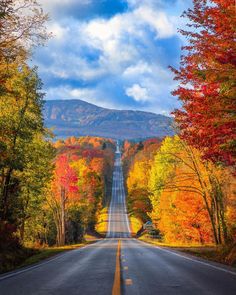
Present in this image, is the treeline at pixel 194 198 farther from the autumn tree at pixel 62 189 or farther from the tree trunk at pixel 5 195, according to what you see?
the autumn tree at pixel 62 189

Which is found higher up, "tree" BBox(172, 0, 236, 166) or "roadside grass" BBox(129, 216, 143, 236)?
"tree" BBox(172, 0, 236, 166)

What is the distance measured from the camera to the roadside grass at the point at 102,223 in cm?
9359

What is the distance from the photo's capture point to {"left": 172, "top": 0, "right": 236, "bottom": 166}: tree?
12586 mm

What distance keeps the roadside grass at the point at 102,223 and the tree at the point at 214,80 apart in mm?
74490

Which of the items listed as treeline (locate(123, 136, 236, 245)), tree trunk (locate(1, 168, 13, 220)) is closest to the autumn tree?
treeline (locate(123, 136, 236, 245))

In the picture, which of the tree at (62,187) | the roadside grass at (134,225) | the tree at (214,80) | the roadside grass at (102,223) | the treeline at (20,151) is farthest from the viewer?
the roadside grass at (102,223)

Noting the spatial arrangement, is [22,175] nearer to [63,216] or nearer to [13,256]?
[13,256]

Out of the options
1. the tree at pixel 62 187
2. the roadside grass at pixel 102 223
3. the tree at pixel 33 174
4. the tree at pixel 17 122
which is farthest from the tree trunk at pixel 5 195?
the roadside grass at pixel 102 223

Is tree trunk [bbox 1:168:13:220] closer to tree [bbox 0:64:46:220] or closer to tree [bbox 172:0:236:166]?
tree [bbox 0:64:46:220]

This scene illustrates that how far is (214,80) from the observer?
40.6 feet

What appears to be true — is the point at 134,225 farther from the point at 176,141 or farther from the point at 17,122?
the point at 17,122

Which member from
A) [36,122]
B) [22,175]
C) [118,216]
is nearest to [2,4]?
[36,122]

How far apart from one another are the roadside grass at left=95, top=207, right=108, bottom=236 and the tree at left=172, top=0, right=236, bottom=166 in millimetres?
74490

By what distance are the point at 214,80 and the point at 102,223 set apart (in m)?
93.0
